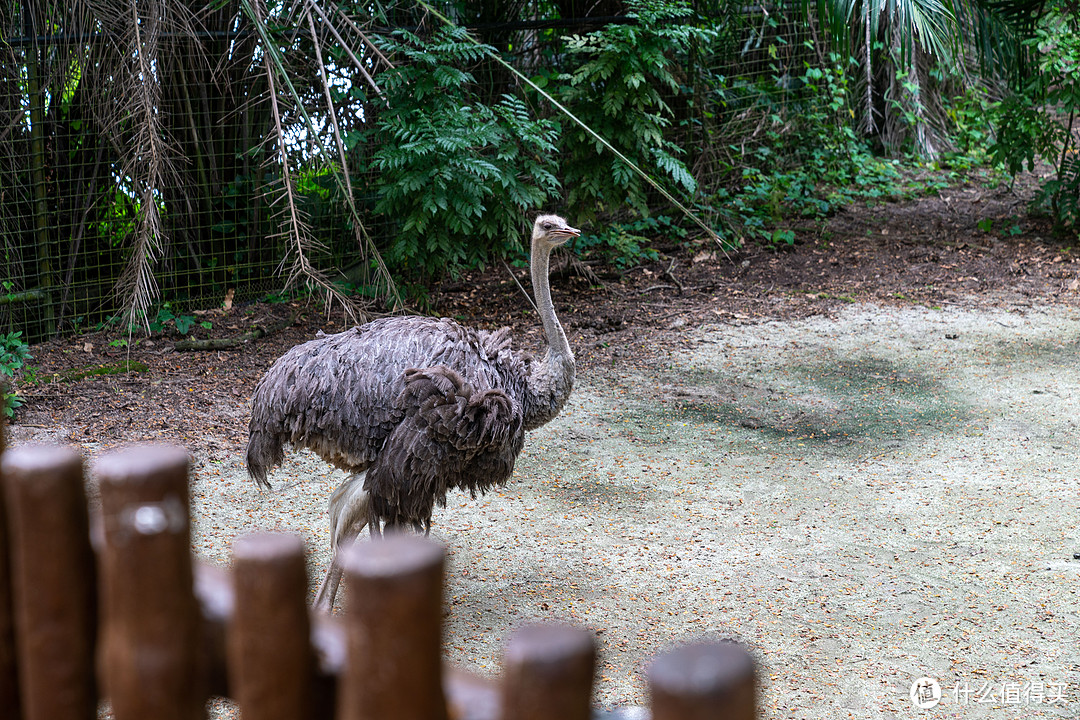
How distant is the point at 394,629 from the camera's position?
93cm

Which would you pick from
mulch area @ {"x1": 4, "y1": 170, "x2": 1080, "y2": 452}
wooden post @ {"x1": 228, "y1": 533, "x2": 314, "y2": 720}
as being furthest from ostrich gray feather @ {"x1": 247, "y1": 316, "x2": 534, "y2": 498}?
wooden post @ {"x1": 228, "y1": 533, "x2": 314, "y2": 720}

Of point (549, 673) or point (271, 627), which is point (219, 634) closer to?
point (271, 627)

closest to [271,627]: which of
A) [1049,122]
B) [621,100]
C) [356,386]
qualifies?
[356,386]

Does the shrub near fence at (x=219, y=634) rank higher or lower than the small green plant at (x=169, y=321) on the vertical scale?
higher

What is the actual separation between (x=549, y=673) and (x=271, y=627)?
31 cm

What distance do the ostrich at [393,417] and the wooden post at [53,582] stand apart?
Answer: 230cm

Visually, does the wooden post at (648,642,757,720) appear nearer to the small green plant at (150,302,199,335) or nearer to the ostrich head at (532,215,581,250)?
the ostrich head at (532,215,581,250)

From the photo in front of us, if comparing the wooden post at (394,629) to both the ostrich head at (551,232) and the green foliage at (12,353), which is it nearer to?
the ostrich head at (551,232)

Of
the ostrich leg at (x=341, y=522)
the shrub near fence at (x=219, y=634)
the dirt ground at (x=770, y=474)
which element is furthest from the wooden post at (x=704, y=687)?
the ostrich leg at (x=341, y=522)

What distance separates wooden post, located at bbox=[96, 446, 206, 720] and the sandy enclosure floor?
2.20 meters

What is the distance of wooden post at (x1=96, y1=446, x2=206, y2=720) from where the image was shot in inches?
42.3

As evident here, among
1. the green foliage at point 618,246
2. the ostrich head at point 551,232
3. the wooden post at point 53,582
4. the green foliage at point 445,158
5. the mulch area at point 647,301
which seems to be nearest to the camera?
the wooden post at point 53,582

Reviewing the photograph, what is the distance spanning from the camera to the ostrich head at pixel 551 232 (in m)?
4.44

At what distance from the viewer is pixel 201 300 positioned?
7.10 meters
